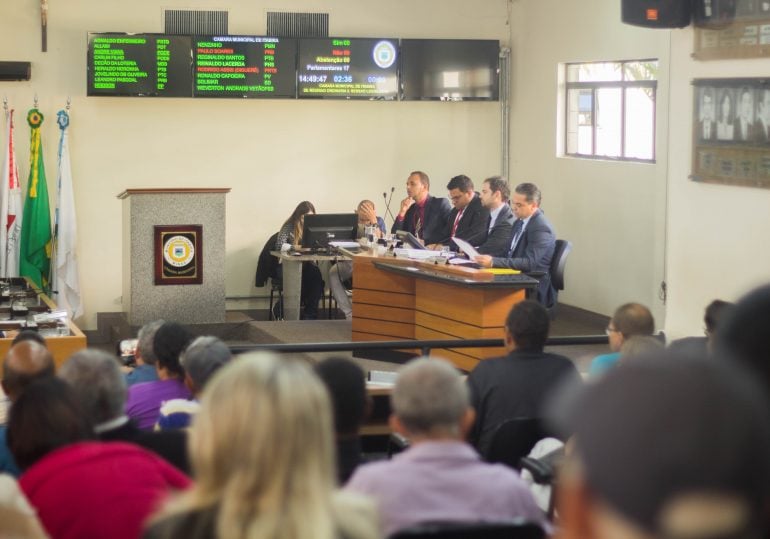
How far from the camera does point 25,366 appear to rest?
3.88 metres

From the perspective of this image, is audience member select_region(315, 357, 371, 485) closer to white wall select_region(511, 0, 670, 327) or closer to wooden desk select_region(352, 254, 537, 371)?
wooden desk select_region(352, 254, 537, 371)

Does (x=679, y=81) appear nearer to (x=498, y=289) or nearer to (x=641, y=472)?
(x=498, y=289)

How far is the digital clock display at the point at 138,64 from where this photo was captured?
36.8 ft

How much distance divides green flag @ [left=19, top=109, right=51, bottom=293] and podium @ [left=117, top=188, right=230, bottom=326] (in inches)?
58.3

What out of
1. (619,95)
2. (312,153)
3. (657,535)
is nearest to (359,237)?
(312,153)

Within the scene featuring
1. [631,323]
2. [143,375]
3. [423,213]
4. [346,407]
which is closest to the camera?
[346,407]

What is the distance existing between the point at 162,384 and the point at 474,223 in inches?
213

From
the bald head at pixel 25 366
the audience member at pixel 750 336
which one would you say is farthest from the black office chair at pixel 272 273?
the audience member at pixel 750 336

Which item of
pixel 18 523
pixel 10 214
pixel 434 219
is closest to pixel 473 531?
pixel 18 523

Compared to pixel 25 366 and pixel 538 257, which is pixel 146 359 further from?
pixel 538 257

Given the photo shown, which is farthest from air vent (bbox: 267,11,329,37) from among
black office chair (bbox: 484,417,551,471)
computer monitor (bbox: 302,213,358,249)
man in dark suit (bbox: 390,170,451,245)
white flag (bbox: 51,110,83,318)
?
black office chair (bbox: 484,417,551,471)

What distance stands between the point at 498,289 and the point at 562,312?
3920 millimetres

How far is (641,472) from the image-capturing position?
0.79 m

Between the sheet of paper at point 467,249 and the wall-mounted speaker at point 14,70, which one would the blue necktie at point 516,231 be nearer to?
the sheet of paper at point 467,249
